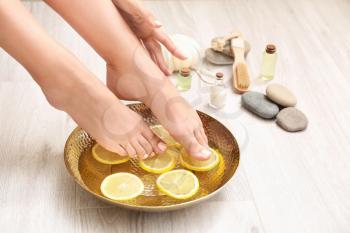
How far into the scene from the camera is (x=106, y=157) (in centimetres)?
154

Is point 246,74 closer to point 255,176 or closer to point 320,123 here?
point 320,123

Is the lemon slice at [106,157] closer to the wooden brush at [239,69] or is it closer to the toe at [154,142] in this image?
the toe at [154,142]

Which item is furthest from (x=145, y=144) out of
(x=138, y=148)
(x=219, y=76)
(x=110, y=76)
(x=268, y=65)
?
(x=268, y=65)

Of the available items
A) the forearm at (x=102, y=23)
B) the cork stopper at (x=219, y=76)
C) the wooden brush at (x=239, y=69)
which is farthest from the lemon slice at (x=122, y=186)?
the wooden brush at (x=239, y=69)

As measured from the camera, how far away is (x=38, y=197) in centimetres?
148

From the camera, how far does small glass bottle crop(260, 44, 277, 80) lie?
1981 mm

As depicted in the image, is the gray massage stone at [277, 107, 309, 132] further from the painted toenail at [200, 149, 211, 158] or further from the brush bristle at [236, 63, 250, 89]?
the painted toenail at [200, 149, 211, 158]

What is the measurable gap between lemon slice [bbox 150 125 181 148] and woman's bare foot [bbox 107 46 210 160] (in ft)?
0.24

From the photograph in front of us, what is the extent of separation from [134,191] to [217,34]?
1.02 m

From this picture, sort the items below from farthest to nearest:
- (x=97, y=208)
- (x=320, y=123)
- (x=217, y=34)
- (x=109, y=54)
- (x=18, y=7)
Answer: (x=217, y=34) < (x=320, y=123) < (x=109, y=54) < (x=97, y=208) < (x=18, y=7)

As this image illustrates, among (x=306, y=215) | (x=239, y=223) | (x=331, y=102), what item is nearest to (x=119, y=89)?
(x=239, y=223)

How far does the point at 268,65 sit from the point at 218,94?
27cm

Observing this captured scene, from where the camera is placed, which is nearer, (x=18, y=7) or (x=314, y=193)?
(x=18, y=7)

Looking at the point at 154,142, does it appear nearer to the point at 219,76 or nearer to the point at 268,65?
the point at 219,76
